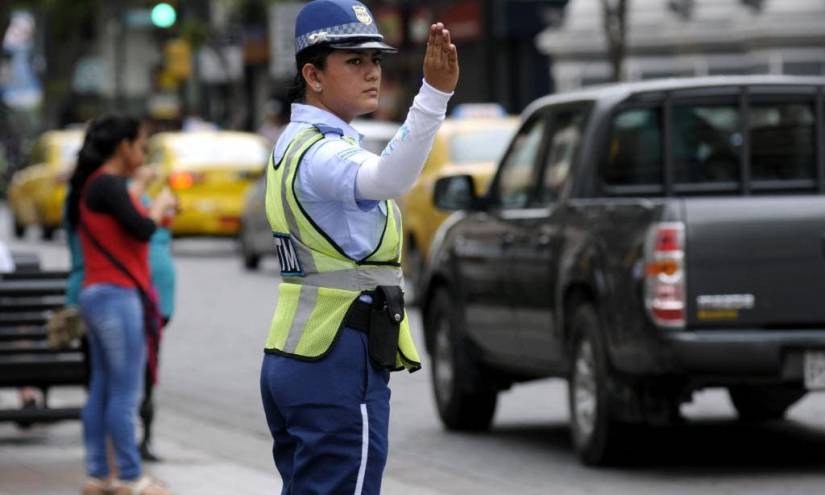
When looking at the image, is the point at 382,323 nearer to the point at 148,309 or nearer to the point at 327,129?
the point at 327,129

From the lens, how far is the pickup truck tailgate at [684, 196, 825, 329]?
31.2ft

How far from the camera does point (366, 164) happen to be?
5.08 meters

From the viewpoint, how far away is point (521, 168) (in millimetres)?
11625

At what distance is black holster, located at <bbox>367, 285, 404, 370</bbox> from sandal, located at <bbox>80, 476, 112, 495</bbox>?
14.1 ft

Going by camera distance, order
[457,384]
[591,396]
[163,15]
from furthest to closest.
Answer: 1. [163,15]
2. [457,384]
3. [591,396]

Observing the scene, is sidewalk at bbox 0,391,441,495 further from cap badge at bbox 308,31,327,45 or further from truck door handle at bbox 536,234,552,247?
cap badge at bbox 308,31,327,45

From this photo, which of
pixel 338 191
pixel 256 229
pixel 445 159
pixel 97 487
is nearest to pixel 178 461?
pixel 97 487

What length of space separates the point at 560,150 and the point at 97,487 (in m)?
3.02

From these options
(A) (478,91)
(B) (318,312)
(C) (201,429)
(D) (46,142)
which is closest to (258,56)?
(A) (478,91)

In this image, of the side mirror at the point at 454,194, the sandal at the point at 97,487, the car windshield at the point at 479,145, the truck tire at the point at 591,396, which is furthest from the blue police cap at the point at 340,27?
the car windshield at the point at 479,145

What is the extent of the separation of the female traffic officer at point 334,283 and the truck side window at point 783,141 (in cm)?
563

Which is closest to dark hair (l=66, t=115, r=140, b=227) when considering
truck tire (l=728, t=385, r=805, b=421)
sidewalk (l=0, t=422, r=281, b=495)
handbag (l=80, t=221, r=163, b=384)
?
handbag (l=80, t=221, r=163, b=384)

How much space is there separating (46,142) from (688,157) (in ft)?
87.6

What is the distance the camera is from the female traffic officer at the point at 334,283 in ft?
17.3
